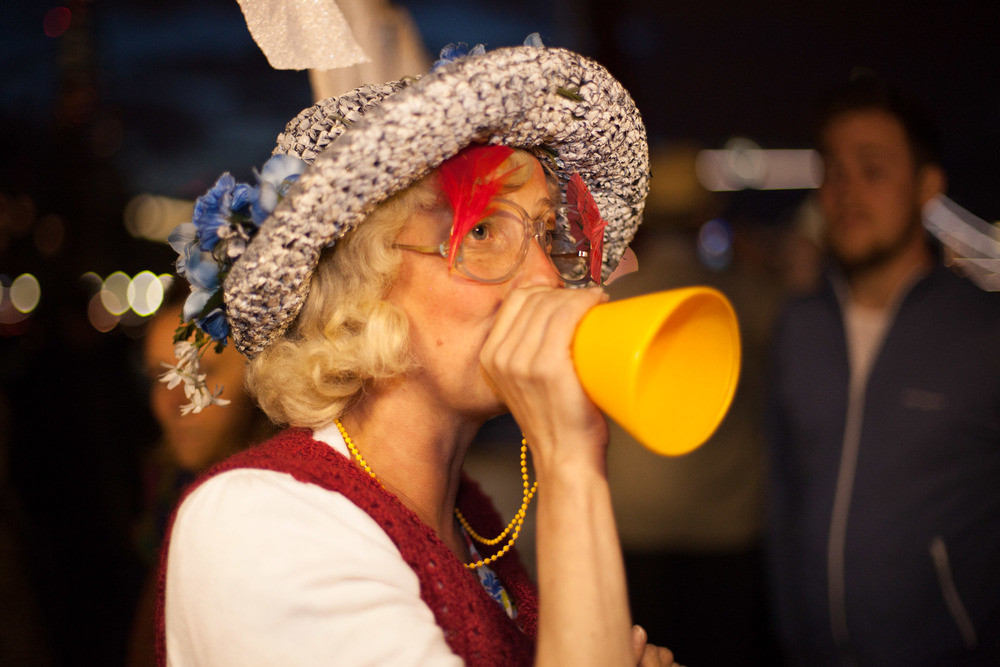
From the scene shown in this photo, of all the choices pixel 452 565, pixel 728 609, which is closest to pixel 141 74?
pixel 728 609

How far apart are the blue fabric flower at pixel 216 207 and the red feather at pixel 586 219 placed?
627mm

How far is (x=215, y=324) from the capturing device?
1271mm

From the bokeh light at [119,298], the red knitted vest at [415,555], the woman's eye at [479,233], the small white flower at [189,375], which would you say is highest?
the woman's eye at [479,233]

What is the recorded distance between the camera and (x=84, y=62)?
5.02 metres

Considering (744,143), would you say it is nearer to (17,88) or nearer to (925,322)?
(17,88)

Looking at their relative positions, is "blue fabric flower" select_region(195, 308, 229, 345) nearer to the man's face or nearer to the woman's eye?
the woman's eye

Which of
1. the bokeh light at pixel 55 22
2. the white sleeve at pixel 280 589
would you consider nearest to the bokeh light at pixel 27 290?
the bokeh light at pixel 55 22

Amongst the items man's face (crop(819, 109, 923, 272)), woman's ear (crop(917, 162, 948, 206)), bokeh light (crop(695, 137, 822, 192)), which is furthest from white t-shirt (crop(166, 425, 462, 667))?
bokeh light (crop(695, 137, 822, 192))

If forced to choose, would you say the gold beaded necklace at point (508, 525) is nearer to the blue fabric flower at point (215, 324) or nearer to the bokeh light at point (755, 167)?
the blue fabric flower at point (215, 324)

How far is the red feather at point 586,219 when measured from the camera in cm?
141

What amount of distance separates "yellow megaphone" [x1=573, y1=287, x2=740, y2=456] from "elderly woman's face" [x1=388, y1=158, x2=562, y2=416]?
280 millimetres

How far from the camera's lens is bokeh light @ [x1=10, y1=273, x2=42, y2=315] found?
A: 15.7ft

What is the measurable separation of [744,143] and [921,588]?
23.0m

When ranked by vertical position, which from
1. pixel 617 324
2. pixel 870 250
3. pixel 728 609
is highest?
pixel 617 324
